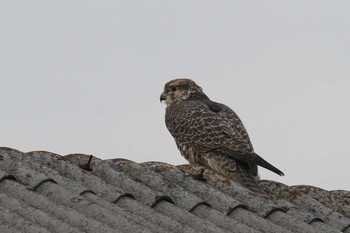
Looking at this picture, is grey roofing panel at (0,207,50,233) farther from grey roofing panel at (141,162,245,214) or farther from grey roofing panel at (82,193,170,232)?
grey roofing panel at (141,162,245,214)

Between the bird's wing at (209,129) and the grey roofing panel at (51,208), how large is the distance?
3932mm

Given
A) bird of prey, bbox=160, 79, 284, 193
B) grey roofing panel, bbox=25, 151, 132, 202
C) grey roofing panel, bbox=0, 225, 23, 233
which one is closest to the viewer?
grey roofing panel, bbox=0, 225, 23, 233

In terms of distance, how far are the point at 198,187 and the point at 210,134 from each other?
3.80 m

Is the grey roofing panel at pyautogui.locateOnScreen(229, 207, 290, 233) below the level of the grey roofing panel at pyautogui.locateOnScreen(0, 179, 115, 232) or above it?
above

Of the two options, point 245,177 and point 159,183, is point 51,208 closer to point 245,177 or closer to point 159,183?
point 159,183

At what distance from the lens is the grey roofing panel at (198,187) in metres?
7.40

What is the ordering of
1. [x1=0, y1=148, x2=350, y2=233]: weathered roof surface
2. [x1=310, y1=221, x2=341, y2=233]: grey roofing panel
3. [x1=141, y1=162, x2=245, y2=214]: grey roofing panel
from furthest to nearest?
[x1=141, y1=162, x2=245, y2=214]: grey roofing panel
[x1=310, y1=221, x2=341, y2=233]: grey roofing panel
[x1=0, y1=148, x2=350, y2=233]: weathered roof surface

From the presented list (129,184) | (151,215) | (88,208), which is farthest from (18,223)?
(129,184)

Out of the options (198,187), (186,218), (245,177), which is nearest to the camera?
(186,218)

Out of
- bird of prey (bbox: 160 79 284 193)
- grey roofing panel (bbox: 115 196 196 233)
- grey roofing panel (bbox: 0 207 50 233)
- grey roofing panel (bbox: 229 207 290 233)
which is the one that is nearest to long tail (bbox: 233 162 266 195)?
bird of prey (bbox: 160 79 284 193)

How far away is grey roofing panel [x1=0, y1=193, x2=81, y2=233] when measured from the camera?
236 inches

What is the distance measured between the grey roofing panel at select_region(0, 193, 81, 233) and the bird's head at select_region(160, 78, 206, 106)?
6711mm

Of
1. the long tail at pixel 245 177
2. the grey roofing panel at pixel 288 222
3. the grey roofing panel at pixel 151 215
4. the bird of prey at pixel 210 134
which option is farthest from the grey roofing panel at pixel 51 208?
the bird of prey at pixel 210 134

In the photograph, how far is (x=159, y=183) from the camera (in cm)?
756
